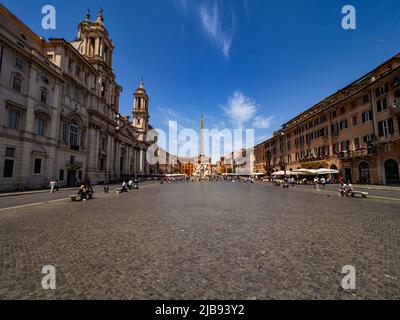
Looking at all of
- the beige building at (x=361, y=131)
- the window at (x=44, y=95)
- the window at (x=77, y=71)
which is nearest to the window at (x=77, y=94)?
the window at (x=77, y=71)

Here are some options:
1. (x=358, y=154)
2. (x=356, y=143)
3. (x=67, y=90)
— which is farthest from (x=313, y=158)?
(x=67, y=90)

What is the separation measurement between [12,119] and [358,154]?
43.9 metres

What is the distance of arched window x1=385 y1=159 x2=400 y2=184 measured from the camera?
966 inches

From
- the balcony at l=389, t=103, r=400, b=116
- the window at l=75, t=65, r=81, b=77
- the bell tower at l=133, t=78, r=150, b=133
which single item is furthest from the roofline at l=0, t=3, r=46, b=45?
the bell tower at l=133, t=78, r=150, b=133

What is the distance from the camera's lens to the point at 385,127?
83.4ft

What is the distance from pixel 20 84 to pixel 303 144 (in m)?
48.3

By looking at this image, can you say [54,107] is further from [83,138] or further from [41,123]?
[83,138]

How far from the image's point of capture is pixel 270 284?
3172 millimetres

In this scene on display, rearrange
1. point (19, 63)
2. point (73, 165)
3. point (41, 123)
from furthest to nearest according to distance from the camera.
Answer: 1. point (73, 165)
2. point (41, 123)
3. point (19, 63)

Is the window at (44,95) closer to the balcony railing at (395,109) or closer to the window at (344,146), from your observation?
the balcony railing at (395,109)

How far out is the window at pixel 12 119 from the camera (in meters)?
21.8

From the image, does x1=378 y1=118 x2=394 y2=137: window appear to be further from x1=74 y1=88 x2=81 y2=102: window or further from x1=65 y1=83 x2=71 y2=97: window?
x1=74 y1=88 x2=81 y2=102: window

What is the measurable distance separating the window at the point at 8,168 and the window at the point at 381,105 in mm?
44410
